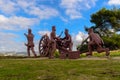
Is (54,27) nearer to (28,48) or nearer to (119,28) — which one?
(28,48)

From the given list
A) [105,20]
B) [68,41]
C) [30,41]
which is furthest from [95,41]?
[105,20]

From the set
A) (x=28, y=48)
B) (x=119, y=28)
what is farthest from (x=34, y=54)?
(x=119, y=28)

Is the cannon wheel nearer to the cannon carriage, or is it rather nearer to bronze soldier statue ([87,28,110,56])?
the cannon carriage

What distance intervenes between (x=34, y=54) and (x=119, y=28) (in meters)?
21.3

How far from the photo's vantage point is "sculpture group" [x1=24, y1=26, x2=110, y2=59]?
18781 millimetres

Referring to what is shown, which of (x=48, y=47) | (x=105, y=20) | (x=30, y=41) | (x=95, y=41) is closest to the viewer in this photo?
(x=95, y=41)

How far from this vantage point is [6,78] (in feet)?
30.5

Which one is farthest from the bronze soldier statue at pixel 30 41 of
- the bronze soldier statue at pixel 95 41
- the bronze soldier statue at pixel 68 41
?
the bronze soldier statue at pixel 95 41

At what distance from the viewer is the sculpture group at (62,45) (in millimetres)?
18781

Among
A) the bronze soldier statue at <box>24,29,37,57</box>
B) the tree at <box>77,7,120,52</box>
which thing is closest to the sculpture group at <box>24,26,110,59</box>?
the bronze soldier statue at <box>24,29,37,57</box>

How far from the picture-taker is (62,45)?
21.7 m

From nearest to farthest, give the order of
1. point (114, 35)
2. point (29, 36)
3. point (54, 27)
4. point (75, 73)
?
point (75, 73)
point (54, 27)
point (29, 36)
point (114, 35)

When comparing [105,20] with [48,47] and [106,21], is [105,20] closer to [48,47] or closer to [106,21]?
[106,21]

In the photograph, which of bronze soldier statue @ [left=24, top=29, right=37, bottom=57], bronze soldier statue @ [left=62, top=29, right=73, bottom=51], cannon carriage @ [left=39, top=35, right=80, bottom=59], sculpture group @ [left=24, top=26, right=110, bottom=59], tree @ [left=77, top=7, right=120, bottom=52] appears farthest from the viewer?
tree @ [left=77, top=7, right=120, bottom=52]
